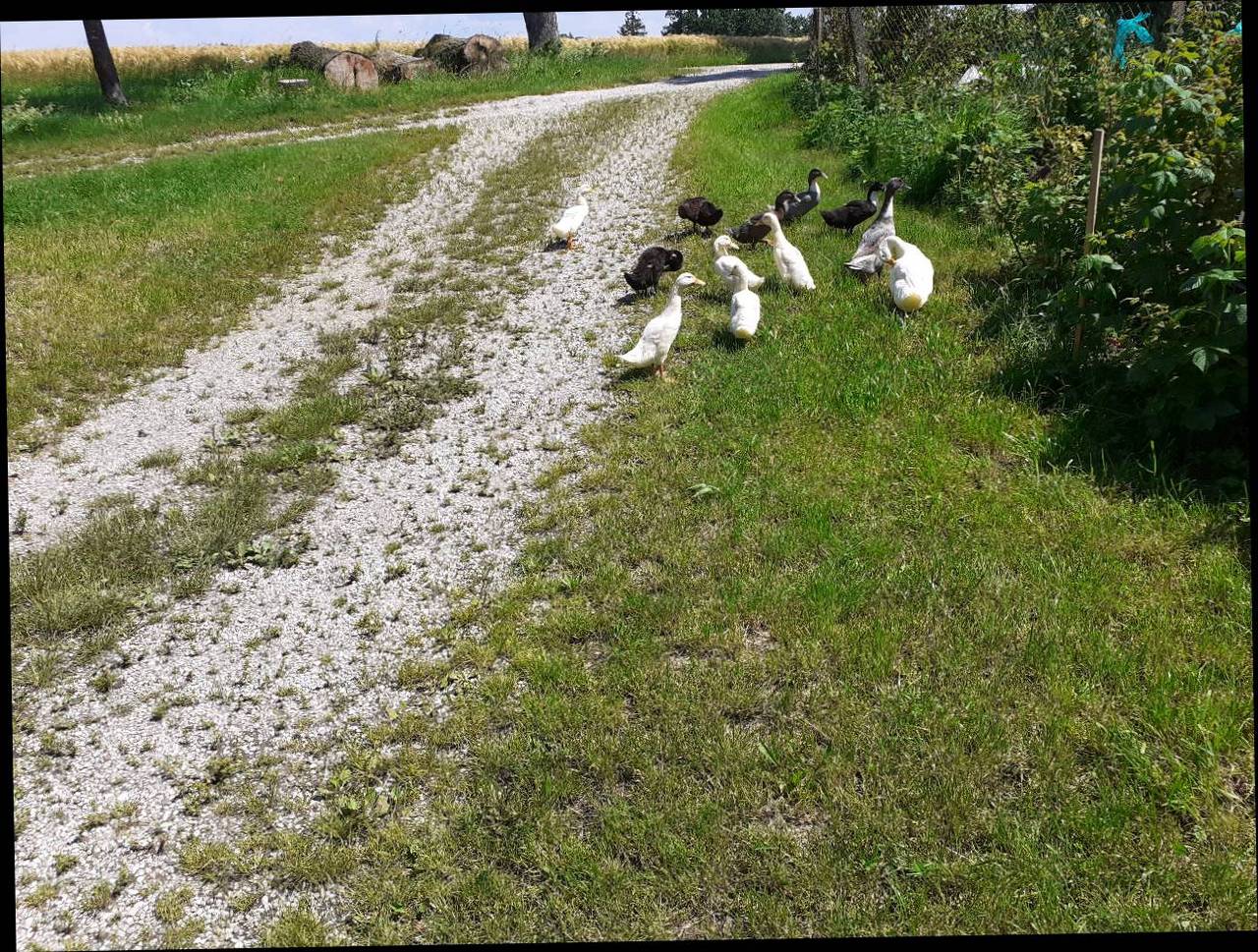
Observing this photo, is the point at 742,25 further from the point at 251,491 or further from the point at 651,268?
the point at 251,491

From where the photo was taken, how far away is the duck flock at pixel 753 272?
288 inches

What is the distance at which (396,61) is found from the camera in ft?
73.9

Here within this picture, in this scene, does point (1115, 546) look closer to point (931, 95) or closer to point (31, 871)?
point (31, 871)

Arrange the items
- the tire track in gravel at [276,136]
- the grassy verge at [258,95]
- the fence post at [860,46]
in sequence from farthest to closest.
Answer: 1. the fence post at [860,46]
2. the tire track in gravel at [276,136]
3. the grassy verge at [258,95]

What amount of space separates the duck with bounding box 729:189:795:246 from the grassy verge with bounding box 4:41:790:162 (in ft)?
21.4

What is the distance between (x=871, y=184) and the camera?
1009 cm

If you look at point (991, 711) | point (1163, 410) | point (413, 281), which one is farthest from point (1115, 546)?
point (413, 281)

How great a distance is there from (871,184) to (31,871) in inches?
397

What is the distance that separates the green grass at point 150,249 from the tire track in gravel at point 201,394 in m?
0.37

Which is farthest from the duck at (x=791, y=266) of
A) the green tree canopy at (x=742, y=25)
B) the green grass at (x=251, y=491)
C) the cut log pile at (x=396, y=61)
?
the green tree canopy at (x=742, y=25)

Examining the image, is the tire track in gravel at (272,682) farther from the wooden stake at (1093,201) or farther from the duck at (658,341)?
the wooden stake at (1093,201)

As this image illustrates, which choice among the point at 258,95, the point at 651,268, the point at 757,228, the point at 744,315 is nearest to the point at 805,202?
the point at 757,228

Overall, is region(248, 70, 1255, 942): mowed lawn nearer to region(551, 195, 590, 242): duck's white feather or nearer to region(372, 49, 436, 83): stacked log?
region(551, 195, 590, 242): duck's white feather

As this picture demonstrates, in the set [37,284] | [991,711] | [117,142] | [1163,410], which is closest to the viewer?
[991,711]
